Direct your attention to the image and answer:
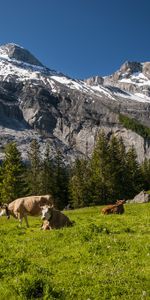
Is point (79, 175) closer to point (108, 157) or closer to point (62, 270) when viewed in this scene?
point (108, 157)

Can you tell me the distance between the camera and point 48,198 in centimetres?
2830

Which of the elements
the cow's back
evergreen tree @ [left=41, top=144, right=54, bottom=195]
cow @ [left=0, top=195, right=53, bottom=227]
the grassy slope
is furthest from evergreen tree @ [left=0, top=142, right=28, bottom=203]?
the grassy slope

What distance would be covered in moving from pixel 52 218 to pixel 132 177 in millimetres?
85012

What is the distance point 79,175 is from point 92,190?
6165 mm

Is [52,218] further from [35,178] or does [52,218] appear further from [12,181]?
[35,178]

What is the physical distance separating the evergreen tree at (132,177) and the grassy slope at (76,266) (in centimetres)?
8492

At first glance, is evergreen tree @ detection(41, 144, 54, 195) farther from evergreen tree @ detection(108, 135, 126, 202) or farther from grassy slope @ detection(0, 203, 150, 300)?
grassy slope @ detection(0, 203, 150, 300)

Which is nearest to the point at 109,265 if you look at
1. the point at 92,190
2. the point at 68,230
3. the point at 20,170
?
the point at 68,230

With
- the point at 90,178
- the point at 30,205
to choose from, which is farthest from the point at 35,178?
the point at 30,205

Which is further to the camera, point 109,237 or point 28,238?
point 28,238

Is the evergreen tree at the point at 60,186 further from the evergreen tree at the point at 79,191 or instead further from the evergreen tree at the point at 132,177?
the evergreen tree at the point at 132,177

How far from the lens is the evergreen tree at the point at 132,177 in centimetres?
10433

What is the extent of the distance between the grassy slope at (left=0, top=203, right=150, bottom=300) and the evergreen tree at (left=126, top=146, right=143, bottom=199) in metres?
84.9

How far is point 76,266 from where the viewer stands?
14.1 metres
